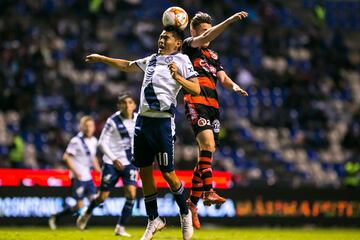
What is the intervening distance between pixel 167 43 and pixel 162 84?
57 centimetres

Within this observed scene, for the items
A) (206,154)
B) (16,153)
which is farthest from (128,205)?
(16,153)

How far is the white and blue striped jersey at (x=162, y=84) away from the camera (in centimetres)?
1067

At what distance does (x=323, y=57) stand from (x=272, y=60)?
2226mm

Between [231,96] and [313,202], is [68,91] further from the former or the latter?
[313,202]

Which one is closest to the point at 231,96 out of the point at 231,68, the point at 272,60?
the point at 231,68

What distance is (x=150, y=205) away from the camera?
11164mm

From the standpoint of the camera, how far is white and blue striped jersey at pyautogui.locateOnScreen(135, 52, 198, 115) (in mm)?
10672

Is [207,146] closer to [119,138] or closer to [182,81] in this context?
[182,81]

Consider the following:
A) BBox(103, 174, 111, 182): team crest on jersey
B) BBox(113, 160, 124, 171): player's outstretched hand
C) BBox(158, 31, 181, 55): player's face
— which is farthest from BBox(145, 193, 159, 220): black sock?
BBox(103, 174, 111, 182): team crest on jersey

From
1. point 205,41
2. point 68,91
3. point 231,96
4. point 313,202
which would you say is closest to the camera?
point 205,41

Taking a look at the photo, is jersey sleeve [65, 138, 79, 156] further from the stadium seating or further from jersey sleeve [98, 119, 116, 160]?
the stadium seating

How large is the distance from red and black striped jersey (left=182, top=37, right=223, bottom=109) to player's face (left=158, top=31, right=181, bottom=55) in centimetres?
108

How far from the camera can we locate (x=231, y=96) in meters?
27.1

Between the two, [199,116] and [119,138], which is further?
[119,138]
